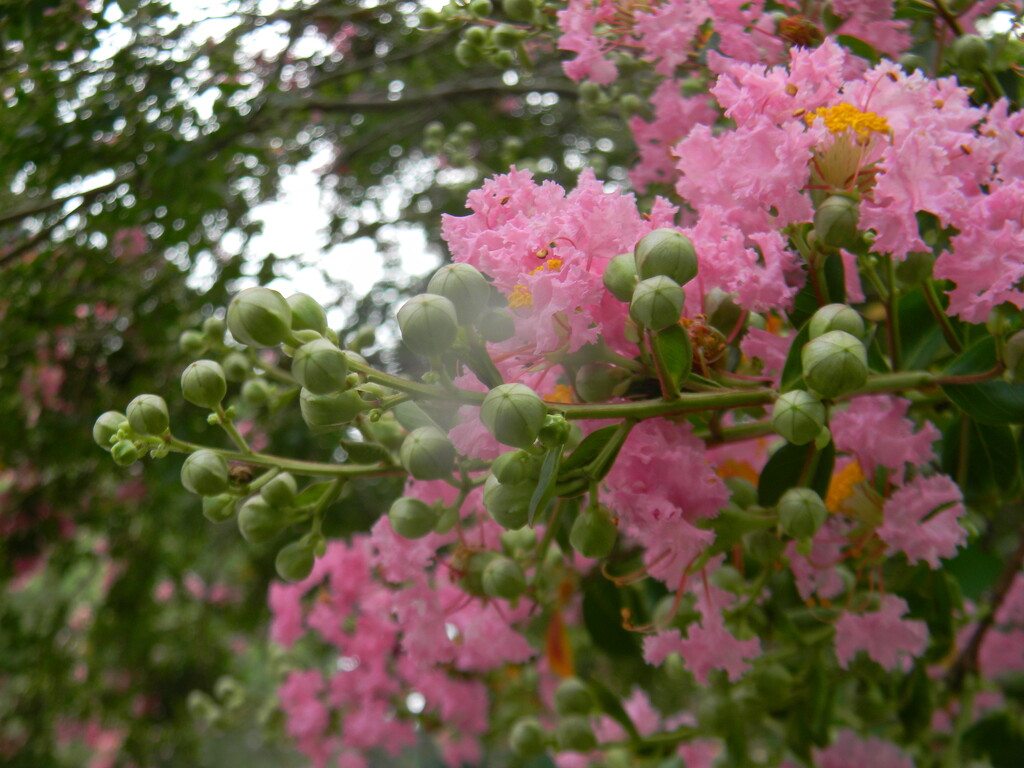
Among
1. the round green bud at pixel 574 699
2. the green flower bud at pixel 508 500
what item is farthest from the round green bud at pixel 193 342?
the round green bud at pixel 574 699

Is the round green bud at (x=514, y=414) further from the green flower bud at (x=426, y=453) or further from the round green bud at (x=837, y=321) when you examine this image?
the round green bud at (x=837, y=321)

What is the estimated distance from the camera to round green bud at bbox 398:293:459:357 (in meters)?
0.57

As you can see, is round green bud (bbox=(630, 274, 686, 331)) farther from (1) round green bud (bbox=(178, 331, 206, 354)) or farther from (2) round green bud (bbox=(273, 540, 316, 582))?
(1) round green bud (bbox=(178, 331, 206, 354))

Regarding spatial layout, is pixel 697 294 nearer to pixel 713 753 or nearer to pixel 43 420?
pixel 713 753

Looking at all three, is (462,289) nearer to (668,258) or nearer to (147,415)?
(668,258)

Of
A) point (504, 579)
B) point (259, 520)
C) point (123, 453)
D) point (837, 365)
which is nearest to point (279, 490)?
point (259, 520)

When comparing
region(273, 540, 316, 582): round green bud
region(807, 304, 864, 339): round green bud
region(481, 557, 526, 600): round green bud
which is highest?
region(807, 304, 864, 339): round green bud

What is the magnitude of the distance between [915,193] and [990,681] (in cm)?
121

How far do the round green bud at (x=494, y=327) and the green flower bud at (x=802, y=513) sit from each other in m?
0.29

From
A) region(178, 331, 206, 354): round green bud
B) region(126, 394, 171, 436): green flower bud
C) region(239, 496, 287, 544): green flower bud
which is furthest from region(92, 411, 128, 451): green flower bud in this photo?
region(178, 331, 206, 354): round green bud

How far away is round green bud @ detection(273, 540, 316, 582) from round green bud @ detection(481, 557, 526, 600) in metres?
0.18

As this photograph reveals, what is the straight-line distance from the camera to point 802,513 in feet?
2.34

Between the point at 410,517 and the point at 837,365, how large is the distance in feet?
1.33

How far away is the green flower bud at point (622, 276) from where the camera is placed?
24.9 inches
